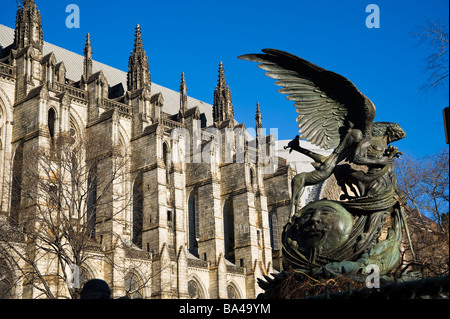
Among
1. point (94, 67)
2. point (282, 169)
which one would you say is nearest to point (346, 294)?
point (282, 169)

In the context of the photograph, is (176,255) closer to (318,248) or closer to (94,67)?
(94,67)

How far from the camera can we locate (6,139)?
3634 cm

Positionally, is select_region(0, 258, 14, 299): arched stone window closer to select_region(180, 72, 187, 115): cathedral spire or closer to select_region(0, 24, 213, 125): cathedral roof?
select_region(0, 24, 213, 125): cathedral roof

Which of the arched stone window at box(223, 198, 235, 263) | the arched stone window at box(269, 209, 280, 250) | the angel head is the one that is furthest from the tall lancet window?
the angel head

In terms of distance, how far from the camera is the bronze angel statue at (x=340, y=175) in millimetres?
7707

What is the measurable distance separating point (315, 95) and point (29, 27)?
33.0 meters

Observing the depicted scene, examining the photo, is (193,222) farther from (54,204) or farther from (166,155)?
(54,204)

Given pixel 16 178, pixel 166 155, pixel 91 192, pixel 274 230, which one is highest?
pixel 166 155

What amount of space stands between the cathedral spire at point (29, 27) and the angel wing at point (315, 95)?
31911mm

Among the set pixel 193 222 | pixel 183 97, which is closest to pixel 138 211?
Answer: pixel 193 222

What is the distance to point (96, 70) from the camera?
53.2m

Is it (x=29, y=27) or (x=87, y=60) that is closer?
(x=29, y=27)

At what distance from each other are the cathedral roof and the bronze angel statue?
37509 mm
